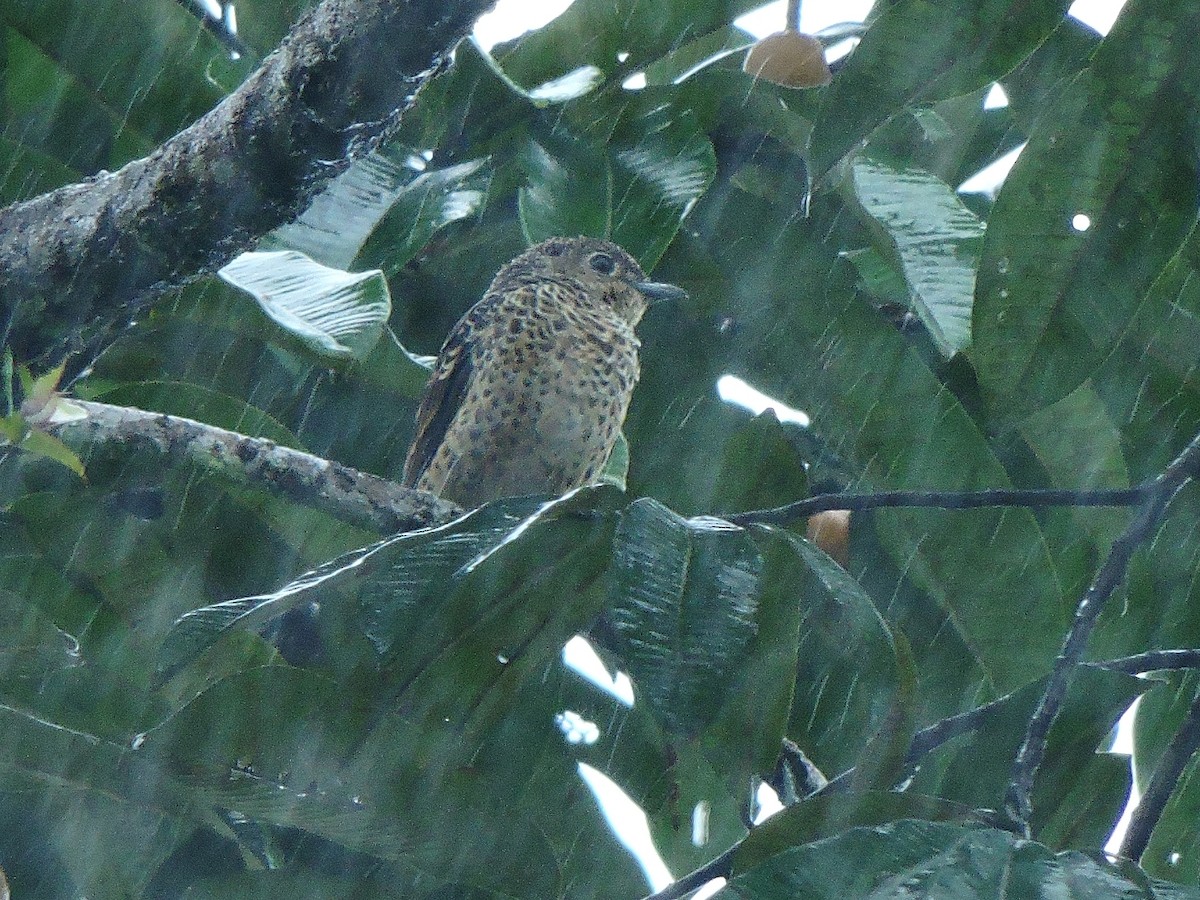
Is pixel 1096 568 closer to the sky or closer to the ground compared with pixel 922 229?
closer to the ground

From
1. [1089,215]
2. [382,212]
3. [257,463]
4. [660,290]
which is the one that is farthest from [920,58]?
[660,290]

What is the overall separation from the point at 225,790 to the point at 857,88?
972 mm

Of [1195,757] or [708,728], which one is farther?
[1195,757]

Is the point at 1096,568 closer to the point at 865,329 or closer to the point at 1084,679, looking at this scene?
the point at 865,329

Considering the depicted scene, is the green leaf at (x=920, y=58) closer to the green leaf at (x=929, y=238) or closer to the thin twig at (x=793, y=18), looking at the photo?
the green leaf at (x=929, y=238)

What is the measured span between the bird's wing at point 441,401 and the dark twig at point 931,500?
1.76 metres

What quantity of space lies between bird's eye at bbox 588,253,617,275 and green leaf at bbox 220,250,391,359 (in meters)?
1.61

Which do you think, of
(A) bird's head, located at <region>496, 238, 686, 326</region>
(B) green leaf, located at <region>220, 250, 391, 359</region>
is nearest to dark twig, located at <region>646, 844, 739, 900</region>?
(B) green leaf, located at <region>220, 250, 391, 359</region>

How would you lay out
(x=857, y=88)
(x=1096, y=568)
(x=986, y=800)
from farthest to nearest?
1. (x=1096, y=568)
2. (x=986, y=800)
3. (x=857, y=88)

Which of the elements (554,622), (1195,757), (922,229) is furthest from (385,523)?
(1195,757)

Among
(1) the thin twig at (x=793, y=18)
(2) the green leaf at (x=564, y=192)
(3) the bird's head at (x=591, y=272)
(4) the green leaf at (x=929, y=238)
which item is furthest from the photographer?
(3) the bird's head at (x=591, y=272)

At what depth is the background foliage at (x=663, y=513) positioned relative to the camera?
1452 millimetres

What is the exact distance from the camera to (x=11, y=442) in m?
1.65

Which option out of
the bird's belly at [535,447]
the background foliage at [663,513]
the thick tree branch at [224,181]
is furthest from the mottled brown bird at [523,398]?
the thick tree branch at [224,181]
